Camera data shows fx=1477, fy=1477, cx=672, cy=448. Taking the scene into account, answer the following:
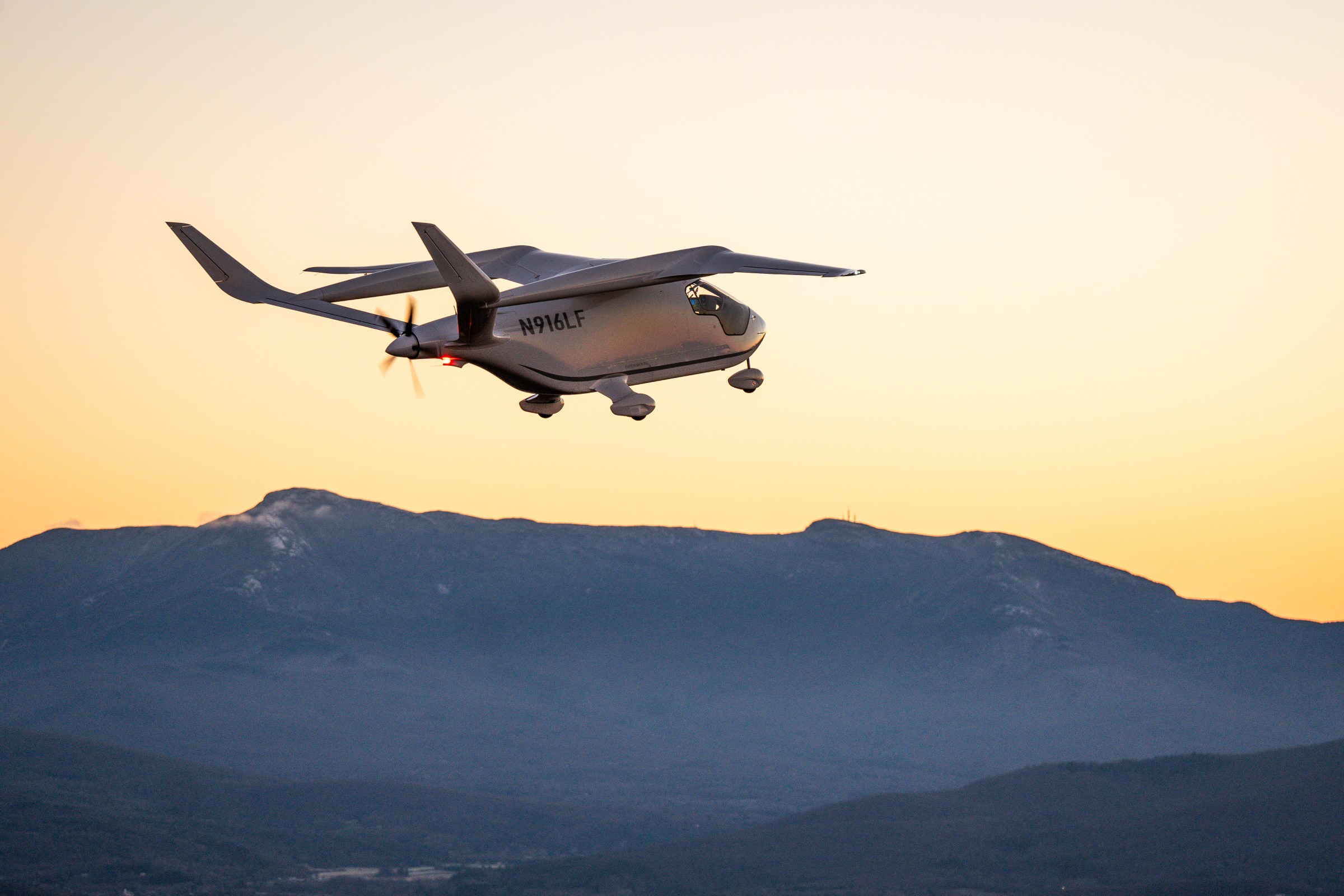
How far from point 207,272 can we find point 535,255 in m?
11.4

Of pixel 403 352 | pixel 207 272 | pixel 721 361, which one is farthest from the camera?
pixel 721 361

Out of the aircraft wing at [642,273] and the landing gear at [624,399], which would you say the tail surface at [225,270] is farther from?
the landing gear at [624,399]

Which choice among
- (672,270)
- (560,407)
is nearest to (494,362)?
(560,407)

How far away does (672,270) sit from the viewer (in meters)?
40.1

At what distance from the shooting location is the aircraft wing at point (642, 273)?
129 ft

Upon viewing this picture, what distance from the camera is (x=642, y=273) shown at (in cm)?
4041

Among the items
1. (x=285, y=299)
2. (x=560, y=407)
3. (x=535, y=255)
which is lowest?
(x=560, y=407)

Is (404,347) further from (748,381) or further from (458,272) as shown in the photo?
(748,381)

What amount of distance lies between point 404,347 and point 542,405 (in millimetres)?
4787

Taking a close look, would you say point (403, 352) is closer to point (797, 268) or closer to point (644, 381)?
point (644, 381)

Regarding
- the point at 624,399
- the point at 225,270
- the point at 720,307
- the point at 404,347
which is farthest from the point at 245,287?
the point at 720,307

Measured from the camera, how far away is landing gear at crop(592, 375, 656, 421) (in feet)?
132

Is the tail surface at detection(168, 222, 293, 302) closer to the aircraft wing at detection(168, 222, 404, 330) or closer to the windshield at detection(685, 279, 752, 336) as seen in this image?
the aircraft wing at detection(168, 222, 404, 330)

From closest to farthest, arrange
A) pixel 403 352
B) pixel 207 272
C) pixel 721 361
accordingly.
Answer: pixel 403 352 < pixel 207 272 < pixel 721 361
